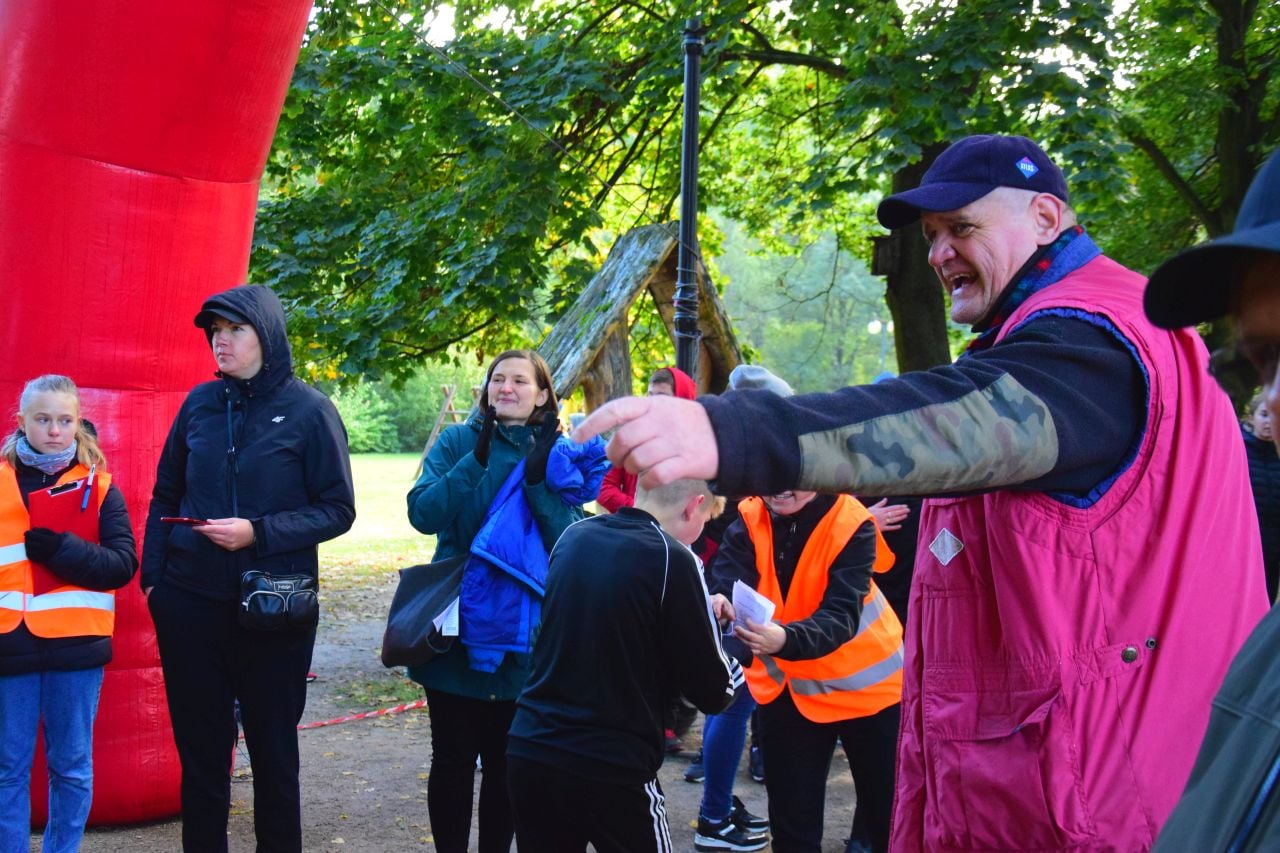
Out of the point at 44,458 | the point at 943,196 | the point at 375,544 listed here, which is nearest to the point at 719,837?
the point at 44,458

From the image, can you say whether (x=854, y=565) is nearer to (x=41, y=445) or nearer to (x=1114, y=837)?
(x=1114, y=837)

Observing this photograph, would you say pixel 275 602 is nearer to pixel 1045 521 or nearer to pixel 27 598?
pixel 27 598

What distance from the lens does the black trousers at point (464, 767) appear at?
4.56 metres

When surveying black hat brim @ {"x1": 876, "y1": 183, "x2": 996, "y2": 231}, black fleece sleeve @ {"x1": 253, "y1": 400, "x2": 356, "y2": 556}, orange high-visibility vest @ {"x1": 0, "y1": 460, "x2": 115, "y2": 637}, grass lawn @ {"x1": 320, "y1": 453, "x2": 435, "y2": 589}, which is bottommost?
grass lawn @ {"x1": 320, "y1": 453, "x2": 435, "y2": 589}

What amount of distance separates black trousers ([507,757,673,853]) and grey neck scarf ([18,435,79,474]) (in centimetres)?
233

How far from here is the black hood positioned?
4.58 meters

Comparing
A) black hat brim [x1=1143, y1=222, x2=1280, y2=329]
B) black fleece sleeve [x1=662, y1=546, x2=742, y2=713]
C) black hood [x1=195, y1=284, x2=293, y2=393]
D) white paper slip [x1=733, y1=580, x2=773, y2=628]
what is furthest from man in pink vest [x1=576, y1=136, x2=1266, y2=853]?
black hood [x1=195, y1=284, x2=293, y2=393]

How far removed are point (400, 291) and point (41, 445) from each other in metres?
6.45

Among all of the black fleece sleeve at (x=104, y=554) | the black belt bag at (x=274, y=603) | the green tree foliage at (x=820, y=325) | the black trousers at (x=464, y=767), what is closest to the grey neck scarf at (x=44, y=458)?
Result: the black fleece sleeve at (x=104, y=554)

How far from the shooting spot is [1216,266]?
130 centimetres

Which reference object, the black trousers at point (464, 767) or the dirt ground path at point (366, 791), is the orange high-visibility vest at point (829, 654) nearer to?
the black trousers at point (464, 767)

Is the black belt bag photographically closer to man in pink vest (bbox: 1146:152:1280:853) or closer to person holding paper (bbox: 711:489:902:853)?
person holding paper (bbox: 711:489:902:853)

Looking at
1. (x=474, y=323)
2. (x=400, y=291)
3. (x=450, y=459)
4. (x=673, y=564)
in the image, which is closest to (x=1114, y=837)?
(x=673, y=564)

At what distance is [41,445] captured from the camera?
15.1ft
